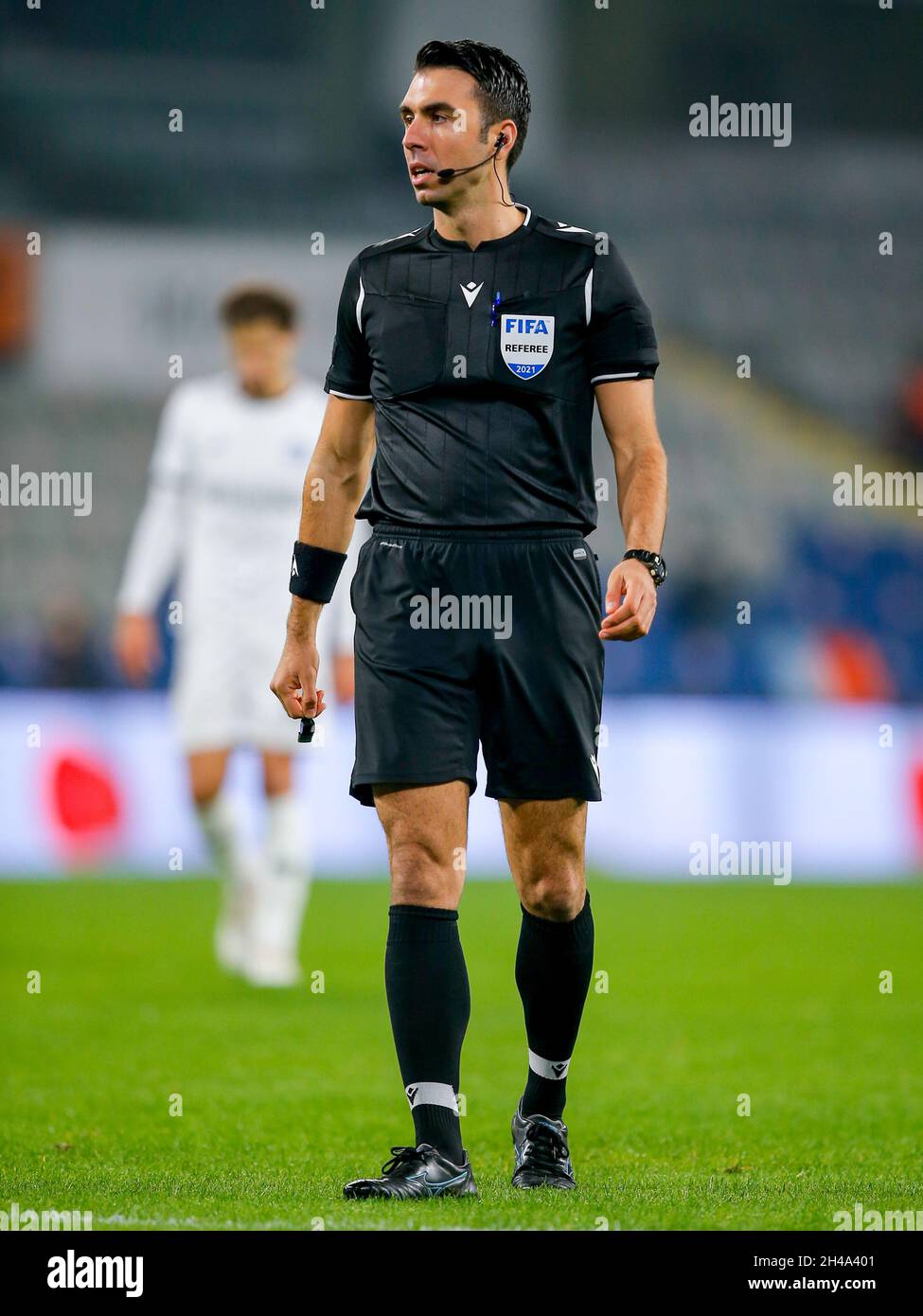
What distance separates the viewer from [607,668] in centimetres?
1630

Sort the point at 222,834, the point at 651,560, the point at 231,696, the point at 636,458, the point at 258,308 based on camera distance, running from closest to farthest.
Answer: the point at 651,560, the point at 636,458, the point at 258,308, the point at 222,834, the point at 231,696

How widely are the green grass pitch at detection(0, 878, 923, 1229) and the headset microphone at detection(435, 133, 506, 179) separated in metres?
2.11

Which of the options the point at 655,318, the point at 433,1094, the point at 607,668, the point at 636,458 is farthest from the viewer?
the point at 655,318

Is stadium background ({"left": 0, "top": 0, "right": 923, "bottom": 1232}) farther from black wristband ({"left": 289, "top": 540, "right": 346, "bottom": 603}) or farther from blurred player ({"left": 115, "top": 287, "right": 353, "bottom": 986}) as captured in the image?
black wristband ({"left": 289, "top": 540, "right": 346, "bottom": 603})

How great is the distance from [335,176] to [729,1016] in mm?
19019

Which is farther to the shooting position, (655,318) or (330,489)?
(655,318)

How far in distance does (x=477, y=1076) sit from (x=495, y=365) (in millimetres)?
2646

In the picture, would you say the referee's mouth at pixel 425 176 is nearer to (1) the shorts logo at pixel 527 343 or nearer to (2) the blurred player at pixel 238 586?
(1) the shorts logo at pixel 527 343

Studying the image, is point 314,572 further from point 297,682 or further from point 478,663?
point 478,663

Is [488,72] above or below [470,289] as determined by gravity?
above

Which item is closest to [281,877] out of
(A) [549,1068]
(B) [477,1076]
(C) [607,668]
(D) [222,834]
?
(D) [222,834]

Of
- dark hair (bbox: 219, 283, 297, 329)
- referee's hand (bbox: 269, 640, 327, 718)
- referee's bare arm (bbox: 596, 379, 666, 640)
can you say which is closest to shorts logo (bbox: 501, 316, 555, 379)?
referee's bare arm (bbox: 596, 379, 666, 640)

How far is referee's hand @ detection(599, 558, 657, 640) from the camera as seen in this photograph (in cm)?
393

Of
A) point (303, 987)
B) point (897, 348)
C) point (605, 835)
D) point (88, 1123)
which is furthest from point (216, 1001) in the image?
point (897, 348)
